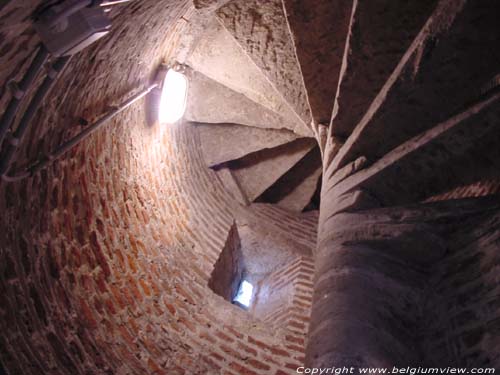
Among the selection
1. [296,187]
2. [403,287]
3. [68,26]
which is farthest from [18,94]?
[296,187]

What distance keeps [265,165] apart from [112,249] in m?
2.97

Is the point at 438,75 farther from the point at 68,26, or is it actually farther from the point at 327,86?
the point at 68,26

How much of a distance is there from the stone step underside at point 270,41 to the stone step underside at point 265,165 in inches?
56.2

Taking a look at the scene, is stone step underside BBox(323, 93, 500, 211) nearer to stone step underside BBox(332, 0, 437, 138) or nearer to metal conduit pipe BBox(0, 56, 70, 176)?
stone step underside BBox(332, 0, 437, 138)

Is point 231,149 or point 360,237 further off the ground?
point 231,149

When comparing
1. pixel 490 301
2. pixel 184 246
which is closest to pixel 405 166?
pixel 490 301

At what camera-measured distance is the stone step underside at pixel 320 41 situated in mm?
3557

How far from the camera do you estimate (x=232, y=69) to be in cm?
468

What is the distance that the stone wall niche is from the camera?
4.43 m

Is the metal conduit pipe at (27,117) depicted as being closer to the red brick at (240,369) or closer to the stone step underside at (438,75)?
the stone step underside at (438,75)

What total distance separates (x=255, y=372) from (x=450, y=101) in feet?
7.62

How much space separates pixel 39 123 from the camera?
8.29 ft

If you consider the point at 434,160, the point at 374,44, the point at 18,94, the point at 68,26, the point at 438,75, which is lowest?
the point at 18,94

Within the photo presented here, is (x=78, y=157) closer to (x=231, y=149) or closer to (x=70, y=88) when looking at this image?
(x=70, y=88)
